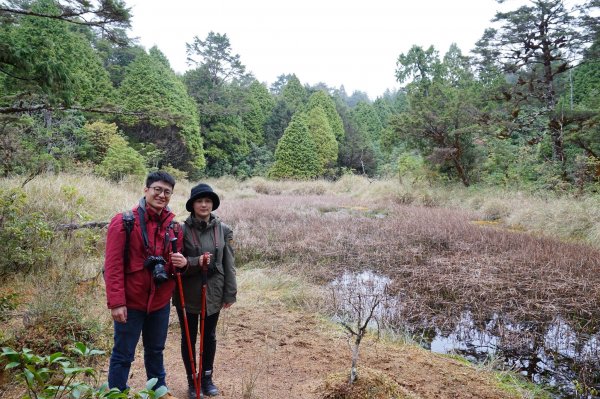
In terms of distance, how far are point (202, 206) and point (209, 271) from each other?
494mm

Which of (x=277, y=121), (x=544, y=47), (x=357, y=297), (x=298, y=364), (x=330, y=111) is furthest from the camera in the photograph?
(x=330, y=111)

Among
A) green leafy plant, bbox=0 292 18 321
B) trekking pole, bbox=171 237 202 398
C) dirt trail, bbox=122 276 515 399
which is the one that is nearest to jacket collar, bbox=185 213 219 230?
trekking pole, bbox=171 237 202 398

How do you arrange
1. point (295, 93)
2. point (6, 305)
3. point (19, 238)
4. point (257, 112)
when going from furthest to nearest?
point (295, 93) → point (257, 112) → point (19, 238) → point (6, 305)

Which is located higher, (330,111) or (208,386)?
(330,111)

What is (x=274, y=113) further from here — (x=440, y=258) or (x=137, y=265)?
(x=137, y=265)

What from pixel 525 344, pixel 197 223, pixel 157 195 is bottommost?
pixel 525 344

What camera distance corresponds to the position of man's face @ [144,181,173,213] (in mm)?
2619

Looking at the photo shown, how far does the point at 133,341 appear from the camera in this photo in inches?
103

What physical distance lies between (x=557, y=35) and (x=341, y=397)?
13.7 meters

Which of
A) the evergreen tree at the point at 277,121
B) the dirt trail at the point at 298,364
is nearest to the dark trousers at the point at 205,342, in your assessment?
the dirt trail at the point at 298,364

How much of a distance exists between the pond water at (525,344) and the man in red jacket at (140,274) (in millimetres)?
2004

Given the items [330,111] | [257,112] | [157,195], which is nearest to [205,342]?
[157,195]

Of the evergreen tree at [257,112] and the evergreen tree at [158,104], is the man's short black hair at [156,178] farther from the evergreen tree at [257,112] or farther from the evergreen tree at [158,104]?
the evergreen tree at [257,112]

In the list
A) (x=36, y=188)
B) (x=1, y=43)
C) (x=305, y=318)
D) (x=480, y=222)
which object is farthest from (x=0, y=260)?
(x=480, y=222)
